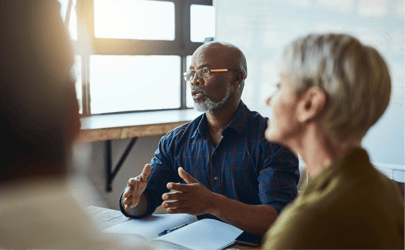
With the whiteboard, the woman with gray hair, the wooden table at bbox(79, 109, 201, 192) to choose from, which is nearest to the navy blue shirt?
the whiteboard

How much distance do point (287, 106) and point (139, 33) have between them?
9.13ft

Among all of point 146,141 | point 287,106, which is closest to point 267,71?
point 146,141

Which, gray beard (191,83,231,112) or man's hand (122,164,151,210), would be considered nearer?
man's hand (122,164,151,210)

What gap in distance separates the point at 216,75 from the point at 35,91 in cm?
168

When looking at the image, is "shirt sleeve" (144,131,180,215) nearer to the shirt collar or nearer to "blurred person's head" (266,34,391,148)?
the shirt collar

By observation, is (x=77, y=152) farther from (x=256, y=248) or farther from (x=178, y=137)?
(x=178, y=137)

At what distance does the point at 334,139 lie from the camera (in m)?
0.68

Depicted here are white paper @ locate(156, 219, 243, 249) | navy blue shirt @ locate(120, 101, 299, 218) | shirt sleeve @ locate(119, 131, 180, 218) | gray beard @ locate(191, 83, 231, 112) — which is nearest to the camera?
white paper @ locate(156, 219, 243, 249)

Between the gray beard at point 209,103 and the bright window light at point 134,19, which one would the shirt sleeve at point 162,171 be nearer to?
the gray beard at point 209,103

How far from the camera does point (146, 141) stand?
3219 millimetres

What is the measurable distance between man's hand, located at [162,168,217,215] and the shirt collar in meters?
0.48

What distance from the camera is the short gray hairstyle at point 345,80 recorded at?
637 mm

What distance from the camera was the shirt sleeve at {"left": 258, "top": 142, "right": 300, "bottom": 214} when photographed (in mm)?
1418

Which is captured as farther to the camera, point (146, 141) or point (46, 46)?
point (146, 141)
